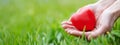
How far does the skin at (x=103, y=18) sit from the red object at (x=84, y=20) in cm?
3

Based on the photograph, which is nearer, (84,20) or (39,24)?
(84,20)

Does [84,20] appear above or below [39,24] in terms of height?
below

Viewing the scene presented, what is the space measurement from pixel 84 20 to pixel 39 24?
94 cm

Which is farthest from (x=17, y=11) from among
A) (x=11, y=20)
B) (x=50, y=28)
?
(x=50, y=28)

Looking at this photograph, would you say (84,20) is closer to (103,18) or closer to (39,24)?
(103,18)

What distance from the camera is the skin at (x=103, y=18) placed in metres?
2.67

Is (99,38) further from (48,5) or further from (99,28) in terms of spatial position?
(48,5)

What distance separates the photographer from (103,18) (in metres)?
2.71

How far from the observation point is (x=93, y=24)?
2.80m

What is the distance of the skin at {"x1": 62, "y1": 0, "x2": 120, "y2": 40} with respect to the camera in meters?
2.67

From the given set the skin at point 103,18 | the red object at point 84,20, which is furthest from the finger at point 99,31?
the red object at point 84,20

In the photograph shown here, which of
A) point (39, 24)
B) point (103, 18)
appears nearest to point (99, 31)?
point (103, 18)

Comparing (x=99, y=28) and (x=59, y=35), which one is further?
(x=59, y=35)

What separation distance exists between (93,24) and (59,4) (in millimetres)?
2059
